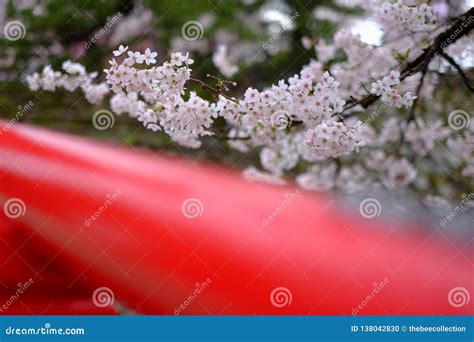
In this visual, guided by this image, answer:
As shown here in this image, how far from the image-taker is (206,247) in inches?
85.0

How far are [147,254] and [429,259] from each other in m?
1.17

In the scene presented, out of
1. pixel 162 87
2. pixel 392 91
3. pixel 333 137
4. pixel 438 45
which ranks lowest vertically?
pixel 162 87

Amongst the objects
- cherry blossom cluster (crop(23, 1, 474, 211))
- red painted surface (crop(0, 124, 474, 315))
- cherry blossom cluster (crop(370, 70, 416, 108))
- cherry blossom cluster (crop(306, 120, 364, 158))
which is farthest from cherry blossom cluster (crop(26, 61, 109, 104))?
cherry blossom cluster (crop(370, 70, 416, 108))

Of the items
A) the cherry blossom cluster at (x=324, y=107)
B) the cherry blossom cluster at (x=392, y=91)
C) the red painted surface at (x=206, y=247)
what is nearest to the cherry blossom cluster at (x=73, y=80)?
the cherry blossom cluster at (x=324, y=107)

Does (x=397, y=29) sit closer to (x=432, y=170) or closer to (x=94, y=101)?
(x=432, y=170)

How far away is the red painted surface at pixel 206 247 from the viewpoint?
213 cm

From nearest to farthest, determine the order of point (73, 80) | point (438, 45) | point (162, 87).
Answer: point (162, 87) → point (438, 45) → point (73, 80)

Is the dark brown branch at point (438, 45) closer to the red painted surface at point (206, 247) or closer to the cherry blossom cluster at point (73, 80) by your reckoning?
the red painted surface at point (206, 247)

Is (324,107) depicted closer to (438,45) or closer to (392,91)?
(392,91)

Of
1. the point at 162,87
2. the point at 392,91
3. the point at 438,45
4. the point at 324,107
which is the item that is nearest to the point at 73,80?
the point at 162,87

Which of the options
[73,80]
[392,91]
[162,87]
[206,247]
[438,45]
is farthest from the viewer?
[73,80]

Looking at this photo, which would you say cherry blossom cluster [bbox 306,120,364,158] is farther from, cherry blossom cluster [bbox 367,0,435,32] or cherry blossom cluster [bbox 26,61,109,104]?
cherry blossom cluster [bbox 26,61,109,104]

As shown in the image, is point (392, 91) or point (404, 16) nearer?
point (392, 91)

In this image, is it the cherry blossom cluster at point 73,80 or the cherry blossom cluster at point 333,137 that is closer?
the cherry blossom cluster at point 333,137
